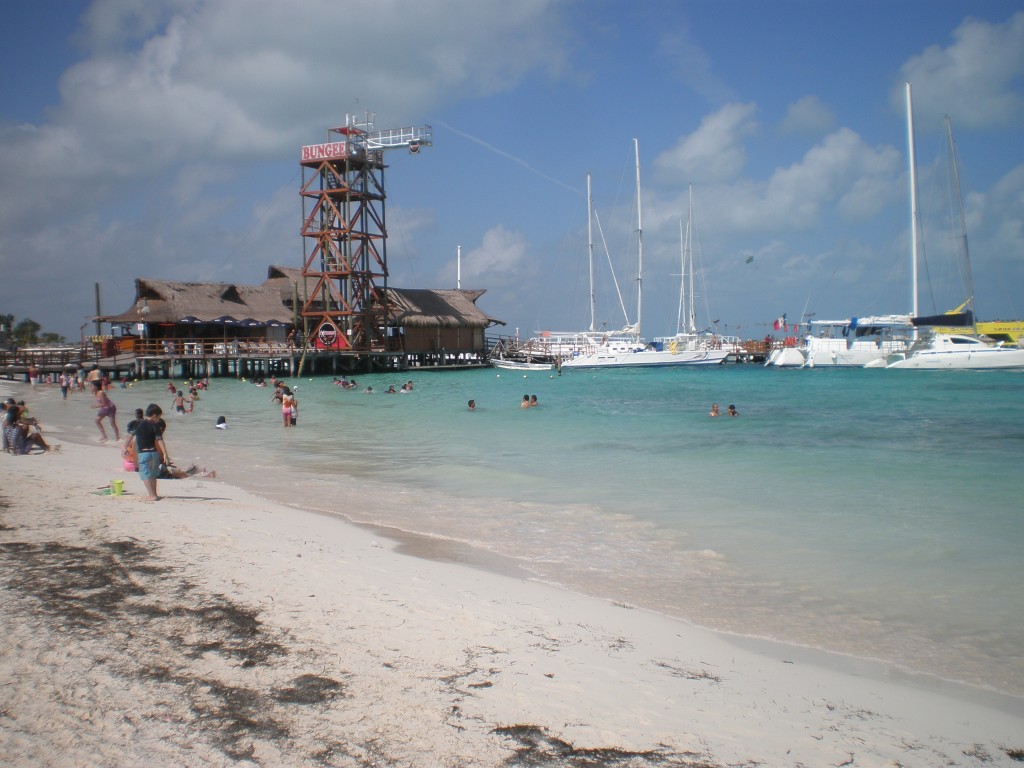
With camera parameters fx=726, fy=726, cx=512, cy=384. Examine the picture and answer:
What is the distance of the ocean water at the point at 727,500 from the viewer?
21.0 ft

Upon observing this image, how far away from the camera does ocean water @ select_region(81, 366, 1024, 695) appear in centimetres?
640

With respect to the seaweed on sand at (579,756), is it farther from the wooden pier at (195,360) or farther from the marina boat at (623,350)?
the marina boat at (623,350)

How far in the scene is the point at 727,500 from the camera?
11375mm

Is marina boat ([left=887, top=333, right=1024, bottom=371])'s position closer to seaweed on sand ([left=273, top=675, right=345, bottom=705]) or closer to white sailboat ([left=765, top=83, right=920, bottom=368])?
white sailboat ([left=765, top=83, right=920, bottom=368])

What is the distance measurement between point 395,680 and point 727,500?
8190 mm

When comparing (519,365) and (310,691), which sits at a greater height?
(519,365)

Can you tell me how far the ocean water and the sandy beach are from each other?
929 mm

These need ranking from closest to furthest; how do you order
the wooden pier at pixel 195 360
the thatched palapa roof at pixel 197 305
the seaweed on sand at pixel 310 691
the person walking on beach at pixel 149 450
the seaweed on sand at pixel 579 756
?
the seaweed on sand at pixel 579 756 < the seaweed on sand at pixel 310 691 < the person walking on beach at pixel 149 450 < the wooden pier at pixel 195 360 < the thatched palapa roof at pixel 197 305

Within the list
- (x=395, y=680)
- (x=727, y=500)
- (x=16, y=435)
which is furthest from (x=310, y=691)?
(x=16, y=435)

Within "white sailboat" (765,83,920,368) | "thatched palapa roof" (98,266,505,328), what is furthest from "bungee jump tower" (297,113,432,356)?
"white sailboat" (765,83,920,368)

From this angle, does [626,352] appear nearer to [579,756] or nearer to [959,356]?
[959,356]

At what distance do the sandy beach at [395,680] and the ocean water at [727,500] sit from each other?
0.93 metres

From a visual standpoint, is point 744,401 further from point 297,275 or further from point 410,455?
point 297,275

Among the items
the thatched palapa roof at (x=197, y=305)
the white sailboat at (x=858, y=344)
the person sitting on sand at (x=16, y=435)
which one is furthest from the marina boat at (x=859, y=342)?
the person sitting on sand at (x=16, y=435)
